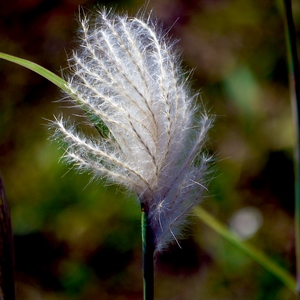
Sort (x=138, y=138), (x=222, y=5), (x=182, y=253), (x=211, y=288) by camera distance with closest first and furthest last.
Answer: (x=138, y=138) → (x=211, y=288) → (x=182, y=253) → (x=222, y=5)

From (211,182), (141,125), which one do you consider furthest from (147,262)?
(211,182)

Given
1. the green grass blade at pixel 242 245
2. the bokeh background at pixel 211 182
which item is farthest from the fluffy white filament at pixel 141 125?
the bokeh background at pixel 211 182

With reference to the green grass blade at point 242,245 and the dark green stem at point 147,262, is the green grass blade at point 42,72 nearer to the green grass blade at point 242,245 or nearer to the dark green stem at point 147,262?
the dark green stem at point 147,262

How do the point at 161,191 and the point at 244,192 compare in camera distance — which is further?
the point at 244,192

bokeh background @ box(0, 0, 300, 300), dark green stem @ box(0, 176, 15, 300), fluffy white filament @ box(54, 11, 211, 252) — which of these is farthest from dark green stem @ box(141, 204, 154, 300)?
bokeh background @ box(0, 0, 300, 300)

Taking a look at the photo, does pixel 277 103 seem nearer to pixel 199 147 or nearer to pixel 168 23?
pixel 168 23

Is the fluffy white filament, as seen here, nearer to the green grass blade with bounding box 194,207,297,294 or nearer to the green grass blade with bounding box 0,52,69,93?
the green grass blade with bounding box 0,52,69,93

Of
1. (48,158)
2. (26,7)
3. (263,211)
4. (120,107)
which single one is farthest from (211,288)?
(120,107)
